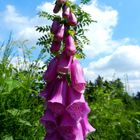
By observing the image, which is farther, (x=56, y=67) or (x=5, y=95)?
(x=5, y=95)

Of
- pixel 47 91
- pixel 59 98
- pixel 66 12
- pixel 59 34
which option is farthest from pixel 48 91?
pixel 66 12

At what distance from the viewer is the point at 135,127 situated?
6879 mm

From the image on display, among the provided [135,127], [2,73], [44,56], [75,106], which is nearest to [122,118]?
[135,127]

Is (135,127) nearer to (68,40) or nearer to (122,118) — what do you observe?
(122,118)

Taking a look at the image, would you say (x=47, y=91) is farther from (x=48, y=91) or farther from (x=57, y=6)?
(x=57, y=6)

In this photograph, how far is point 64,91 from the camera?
2.70 m

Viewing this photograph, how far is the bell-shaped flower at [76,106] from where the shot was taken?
260cm

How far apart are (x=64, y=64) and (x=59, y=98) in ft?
0.66

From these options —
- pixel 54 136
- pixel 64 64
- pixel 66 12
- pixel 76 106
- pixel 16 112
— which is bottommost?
pixel 54 136

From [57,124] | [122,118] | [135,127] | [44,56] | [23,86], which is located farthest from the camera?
[135,127]

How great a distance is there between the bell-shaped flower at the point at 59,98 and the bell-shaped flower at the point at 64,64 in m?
0.09

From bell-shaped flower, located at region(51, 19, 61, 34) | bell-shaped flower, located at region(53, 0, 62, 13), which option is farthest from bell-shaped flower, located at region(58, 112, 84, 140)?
bell-shaped flower, located at region(53, 0, 62, 13)

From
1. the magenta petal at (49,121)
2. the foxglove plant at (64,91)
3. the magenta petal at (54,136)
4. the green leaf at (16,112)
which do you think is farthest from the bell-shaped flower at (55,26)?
the green leaf at (16,112)

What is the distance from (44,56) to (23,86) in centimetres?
72
